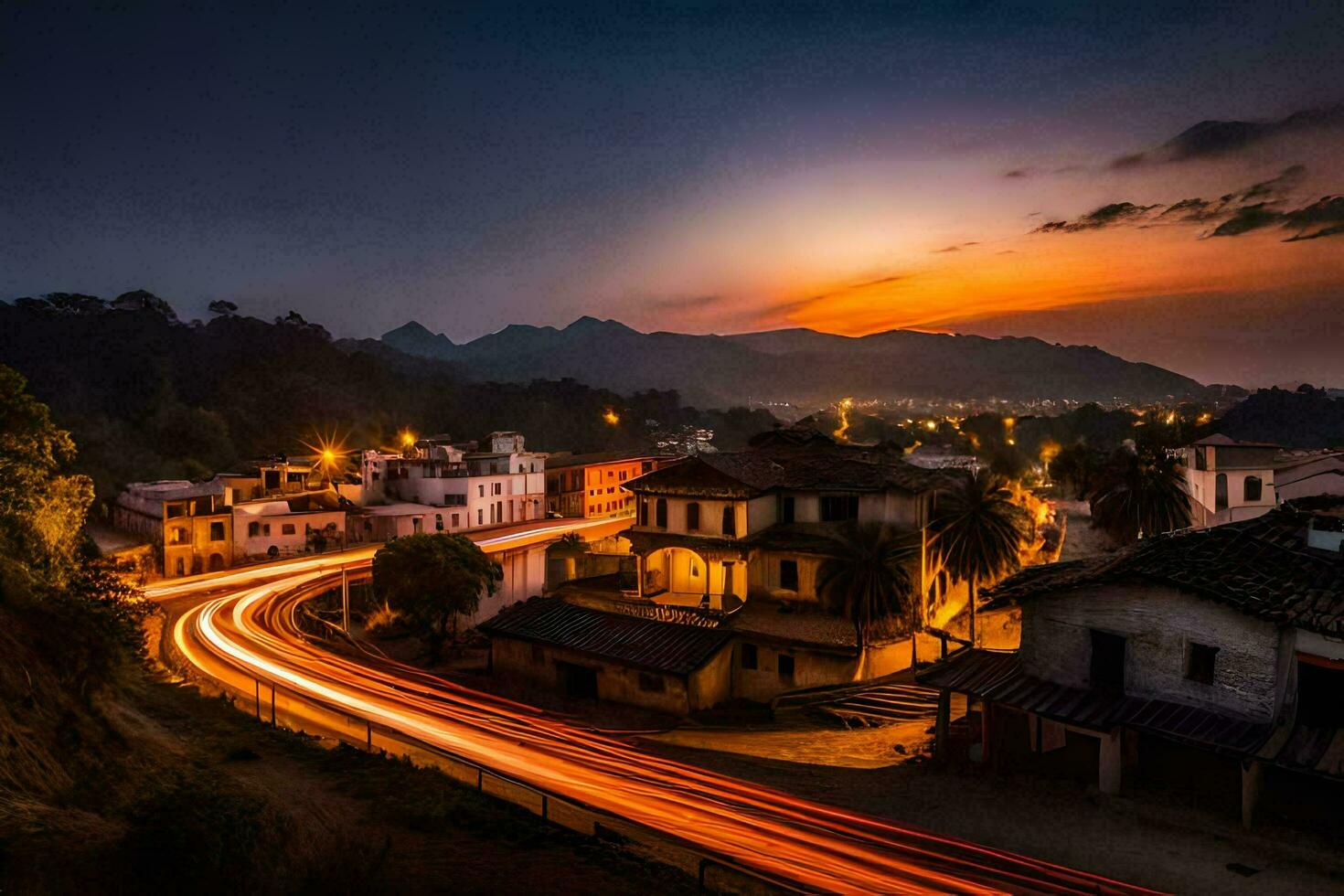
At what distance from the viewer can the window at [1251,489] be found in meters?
42.5

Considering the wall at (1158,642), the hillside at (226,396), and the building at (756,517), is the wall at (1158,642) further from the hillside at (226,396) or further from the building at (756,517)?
the hillside at (226,396)

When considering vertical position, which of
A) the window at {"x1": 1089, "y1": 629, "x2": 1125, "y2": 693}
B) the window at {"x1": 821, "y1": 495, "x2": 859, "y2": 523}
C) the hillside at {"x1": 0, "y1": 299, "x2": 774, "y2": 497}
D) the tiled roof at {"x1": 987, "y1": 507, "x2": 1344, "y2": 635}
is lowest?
the window at {"x1": 1089, "y1": 629, "x2": 1125, "y2": 693}

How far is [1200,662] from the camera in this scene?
18.0 meters

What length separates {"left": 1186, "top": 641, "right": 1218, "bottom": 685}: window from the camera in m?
17.7

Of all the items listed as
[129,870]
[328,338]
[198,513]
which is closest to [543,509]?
[198,513]

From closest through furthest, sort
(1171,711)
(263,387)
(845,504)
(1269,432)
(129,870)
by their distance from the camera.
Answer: (129,870)
(1171,711)
(845,504)
(1269,432)
(263,387)

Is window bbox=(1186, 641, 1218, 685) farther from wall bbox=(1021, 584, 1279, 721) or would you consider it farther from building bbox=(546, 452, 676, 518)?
building bbox=(546, 452, 676, 518)

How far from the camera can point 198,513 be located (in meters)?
55.4

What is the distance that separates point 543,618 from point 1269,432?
101538 millimetres

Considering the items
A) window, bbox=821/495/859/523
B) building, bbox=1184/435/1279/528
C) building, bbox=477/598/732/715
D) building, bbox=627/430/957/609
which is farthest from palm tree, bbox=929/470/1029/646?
building, bbox=1184/435/1279/528

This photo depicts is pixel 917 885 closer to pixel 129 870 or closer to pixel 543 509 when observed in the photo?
pixel 129 870

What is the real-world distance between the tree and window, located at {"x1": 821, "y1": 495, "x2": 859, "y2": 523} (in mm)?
18846

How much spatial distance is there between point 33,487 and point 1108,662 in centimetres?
3777

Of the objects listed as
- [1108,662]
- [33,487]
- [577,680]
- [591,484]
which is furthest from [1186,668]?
[591,484]
